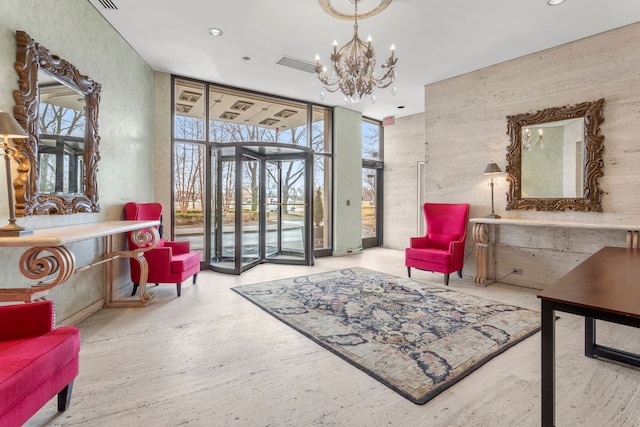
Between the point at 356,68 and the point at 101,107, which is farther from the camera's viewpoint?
the point at 101,107

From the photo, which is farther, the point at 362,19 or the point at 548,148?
the point at 548,148

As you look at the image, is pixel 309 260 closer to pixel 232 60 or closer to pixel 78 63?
pixel 232 60

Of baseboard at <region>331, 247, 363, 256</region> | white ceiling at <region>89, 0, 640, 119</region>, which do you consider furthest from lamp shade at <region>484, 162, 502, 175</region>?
baseboard at <region>331, 247, 363, 256</region>

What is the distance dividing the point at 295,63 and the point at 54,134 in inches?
123

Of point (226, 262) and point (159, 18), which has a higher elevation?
point (159, 18)

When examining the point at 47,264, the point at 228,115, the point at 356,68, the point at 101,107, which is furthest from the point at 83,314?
the point at 228,115

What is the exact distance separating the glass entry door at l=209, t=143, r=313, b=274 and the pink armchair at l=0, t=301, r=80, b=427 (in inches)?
132

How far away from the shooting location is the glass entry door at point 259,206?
5.30 m

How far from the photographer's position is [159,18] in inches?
140

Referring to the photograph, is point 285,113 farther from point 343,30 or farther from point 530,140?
point 530,140

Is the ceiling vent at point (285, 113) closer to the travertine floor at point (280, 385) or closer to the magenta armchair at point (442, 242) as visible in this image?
the magenta armchair at point (442, 242)

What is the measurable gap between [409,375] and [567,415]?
2.81ft

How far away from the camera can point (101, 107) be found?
3531mm

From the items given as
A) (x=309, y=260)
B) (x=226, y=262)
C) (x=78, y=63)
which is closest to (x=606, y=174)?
(x=309, y=260)
